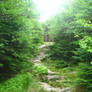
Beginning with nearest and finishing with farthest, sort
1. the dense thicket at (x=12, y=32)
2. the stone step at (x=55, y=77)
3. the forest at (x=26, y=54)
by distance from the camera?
the forest at (x=26, y=54)
the dense thicket at (x=12, y=32)
the stone step at (x=55, y=77)

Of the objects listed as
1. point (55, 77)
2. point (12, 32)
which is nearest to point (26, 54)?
point (12, 32)

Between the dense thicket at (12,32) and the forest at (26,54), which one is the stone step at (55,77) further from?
the dense thicket at (12,32)

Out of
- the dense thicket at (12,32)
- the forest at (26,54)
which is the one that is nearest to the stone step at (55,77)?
the forest at (26,54)

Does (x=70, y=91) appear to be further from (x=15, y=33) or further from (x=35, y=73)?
(x=15, y=33)

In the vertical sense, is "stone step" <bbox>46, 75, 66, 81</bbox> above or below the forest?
below

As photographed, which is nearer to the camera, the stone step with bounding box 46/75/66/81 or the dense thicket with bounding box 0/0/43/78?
the dense thicket with bounding box 0/0/43/78

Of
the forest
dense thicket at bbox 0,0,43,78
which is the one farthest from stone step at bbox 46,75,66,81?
dense thicket at bbox 0,0,43,78

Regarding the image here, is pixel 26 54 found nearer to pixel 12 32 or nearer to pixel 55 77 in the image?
pixel 12 32

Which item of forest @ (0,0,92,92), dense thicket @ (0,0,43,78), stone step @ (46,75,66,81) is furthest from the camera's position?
stone step @ (46,75,66,81)

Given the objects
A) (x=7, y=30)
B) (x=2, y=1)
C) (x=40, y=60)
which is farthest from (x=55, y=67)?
(x=2, y=1)

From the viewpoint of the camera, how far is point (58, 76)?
6.70m

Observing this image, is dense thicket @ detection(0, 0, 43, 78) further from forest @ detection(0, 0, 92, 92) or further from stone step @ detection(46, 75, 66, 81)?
stone step @ detection(46, 75, 66, 81)

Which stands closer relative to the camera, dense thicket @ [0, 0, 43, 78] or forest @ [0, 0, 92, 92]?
forest @ [0, 0, 92, 92]

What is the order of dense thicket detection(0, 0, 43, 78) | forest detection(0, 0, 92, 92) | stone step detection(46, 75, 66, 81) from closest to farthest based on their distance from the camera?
forest detection(0, 0, 92, 92) → dense thicket detection(0, 0, 43, 78) → stone step detection(46, 75, 66, 81)
